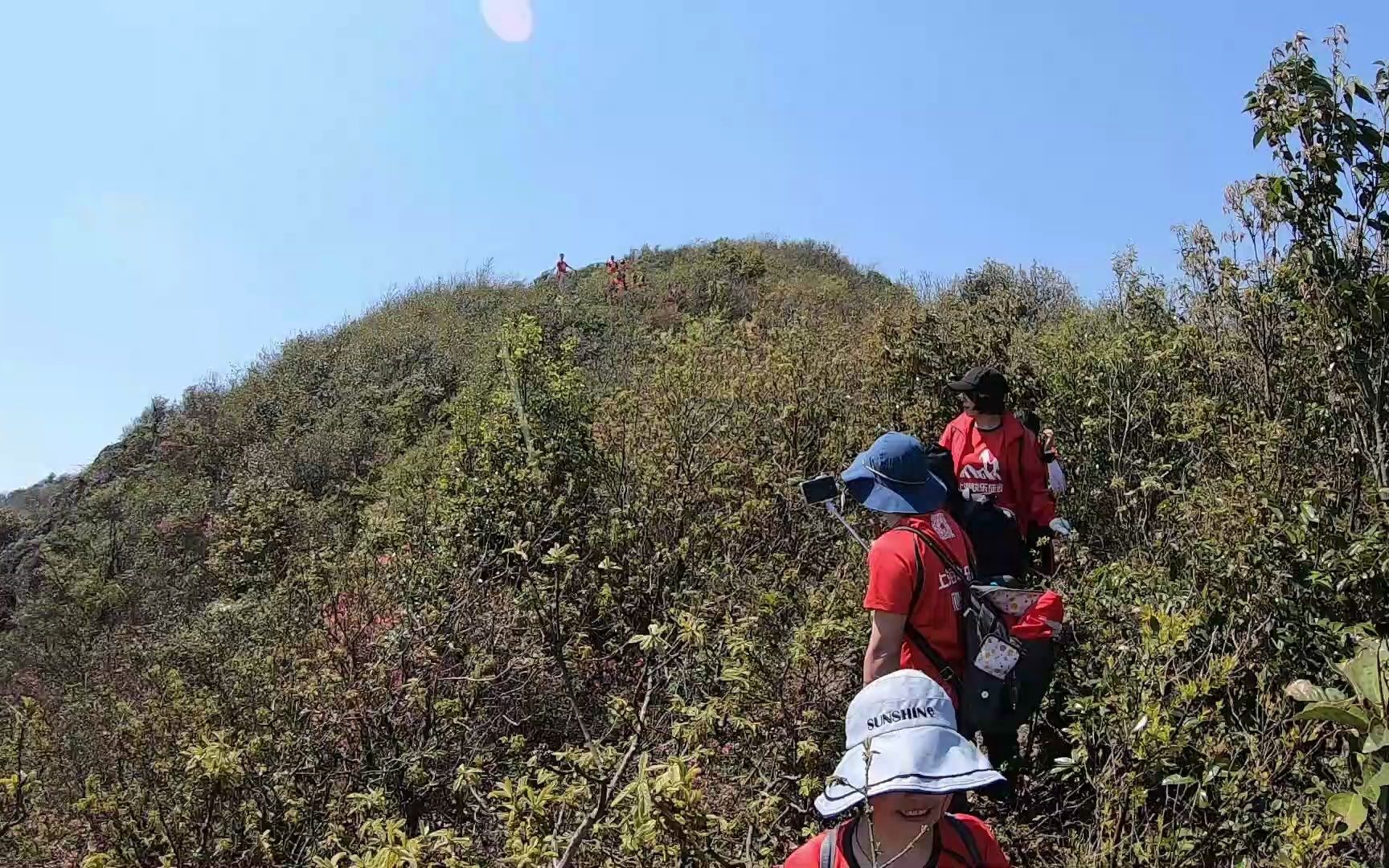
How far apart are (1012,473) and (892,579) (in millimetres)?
1529

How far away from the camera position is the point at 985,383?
3.56 meters

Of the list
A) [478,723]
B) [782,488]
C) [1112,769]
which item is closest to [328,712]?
[478,723]

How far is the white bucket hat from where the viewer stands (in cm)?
145

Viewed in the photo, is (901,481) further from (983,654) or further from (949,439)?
(949,439)

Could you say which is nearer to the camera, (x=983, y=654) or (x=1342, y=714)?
(x=1342, y=714)

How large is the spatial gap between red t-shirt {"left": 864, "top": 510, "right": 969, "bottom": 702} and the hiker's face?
0.88 m

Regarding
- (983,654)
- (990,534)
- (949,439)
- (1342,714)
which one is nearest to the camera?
(1342,714)

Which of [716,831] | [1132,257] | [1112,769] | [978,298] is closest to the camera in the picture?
[1112,769]

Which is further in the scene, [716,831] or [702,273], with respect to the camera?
[702,273]

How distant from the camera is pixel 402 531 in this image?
5105mm

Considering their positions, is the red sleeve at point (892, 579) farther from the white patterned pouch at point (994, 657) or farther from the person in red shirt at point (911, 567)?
the white patterned pouch at point (994, 657)

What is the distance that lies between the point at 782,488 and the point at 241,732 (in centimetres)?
285

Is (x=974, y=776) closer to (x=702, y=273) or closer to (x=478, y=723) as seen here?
(x=478, y=723)

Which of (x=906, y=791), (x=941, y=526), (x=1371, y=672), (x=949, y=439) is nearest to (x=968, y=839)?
(x=906, y=791)
